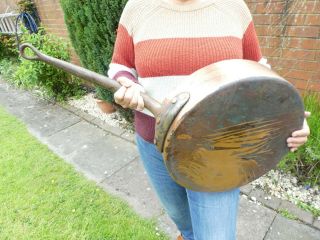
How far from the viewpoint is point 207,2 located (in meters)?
1.28

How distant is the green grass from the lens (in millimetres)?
2678

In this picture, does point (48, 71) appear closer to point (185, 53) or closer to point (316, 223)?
point (185, 53)

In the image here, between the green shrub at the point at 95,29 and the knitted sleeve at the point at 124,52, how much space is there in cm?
182

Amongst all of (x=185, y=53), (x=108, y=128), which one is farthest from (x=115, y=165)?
(x=185, y=53)

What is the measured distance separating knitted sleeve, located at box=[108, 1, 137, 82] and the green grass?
5.36 ft

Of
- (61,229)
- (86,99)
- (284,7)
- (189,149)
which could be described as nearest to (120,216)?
(61,229)

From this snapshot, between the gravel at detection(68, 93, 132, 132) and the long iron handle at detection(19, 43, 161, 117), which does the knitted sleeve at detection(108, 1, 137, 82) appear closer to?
the long iron handle at detection(19, 43, 161, 117)

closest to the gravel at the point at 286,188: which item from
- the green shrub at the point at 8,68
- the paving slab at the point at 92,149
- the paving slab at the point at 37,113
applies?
the paving slab at the point at 92,149

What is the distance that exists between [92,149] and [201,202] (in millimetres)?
2798

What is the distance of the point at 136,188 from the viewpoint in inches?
124

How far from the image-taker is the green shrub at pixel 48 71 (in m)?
4.98

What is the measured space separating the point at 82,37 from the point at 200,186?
11.6ft

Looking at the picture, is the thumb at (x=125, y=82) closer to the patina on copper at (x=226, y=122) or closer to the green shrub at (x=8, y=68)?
the patina on copper at (x=226, y=122)

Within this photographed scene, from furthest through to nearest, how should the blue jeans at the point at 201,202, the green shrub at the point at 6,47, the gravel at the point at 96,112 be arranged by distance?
the green shrub at the point at 6,47
the gravel at the point at 96,112
the blue jeans at the point at 201,202
